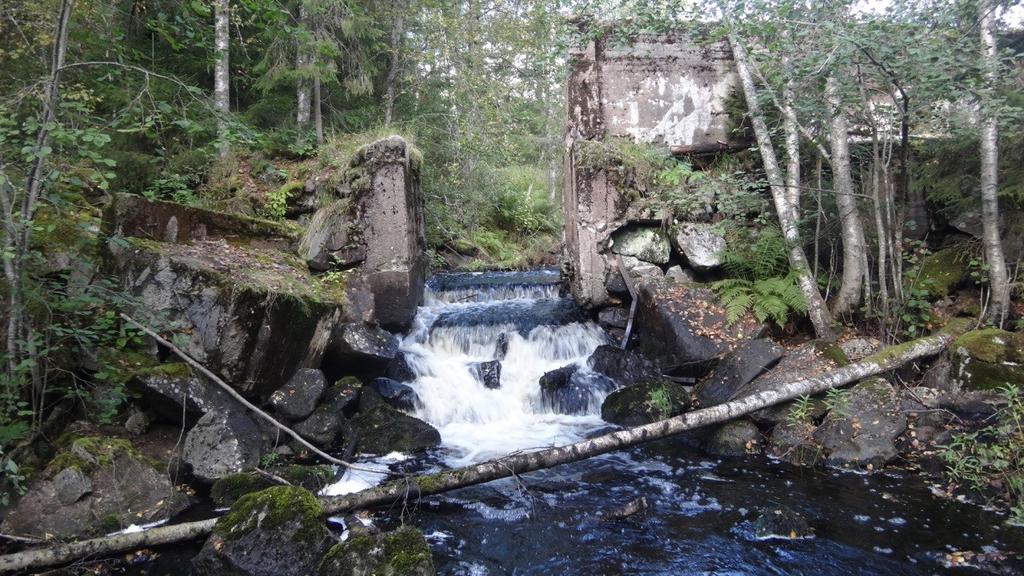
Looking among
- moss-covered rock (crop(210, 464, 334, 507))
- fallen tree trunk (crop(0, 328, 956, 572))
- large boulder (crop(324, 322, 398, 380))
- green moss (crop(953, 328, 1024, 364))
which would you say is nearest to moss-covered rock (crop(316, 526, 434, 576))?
fallen tree trunk (crop(0, 328, 956, 572))

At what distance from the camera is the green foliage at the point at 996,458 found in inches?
193

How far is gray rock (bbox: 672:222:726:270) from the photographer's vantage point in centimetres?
980

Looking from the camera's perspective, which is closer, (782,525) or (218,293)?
(782,525)

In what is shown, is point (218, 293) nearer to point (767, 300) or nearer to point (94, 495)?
point (94, 495)

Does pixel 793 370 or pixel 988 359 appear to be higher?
pixel 988 359

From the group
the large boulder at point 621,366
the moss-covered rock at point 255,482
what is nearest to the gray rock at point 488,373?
the large boulder at point 621,366

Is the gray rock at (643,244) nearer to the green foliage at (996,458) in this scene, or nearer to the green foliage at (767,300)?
the green foliage at (767,300)

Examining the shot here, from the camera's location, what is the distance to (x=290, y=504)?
4.34 meters

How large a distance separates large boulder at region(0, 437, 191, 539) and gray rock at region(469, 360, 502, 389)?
4390 mm

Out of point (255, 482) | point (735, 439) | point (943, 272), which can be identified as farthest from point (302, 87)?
point (943, 272)

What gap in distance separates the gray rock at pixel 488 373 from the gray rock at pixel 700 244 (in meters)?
4.02

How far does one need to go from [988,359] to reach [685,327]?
358cm

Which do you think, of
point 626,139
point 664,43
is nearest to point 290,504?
point 626,139

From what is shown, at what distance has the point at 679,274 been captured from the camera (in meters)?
10.1
